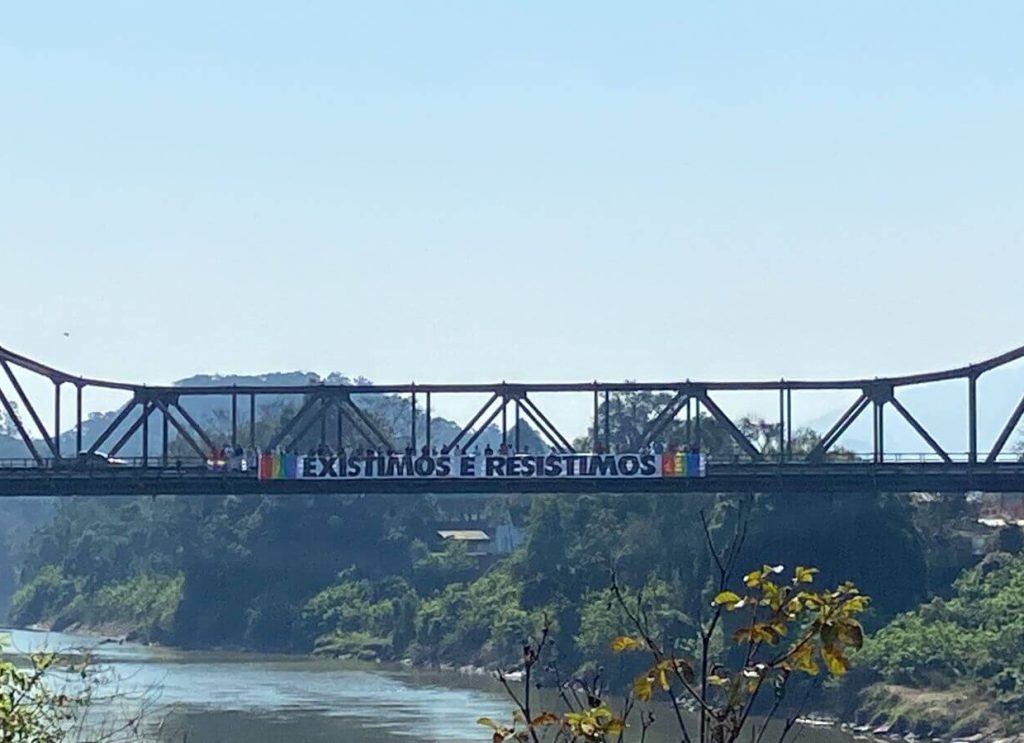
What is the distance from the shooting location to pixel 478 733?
179 feet

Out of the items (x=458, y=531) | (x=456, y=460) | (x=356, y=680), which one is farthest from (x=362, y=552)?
(x=456, y=460)

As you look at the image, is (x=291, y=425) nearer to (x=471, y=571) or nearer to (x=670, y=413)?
(x=670, y=413)

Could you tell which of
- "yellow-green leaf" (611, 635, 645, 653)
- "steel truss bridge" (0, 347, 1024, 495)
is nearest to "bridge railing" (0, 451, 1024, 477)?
"steel truss bridge" (0, 347, 1024, 495)

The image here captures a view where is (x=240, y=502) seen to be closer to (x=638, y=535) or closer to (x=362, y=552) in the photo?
(x=362, y=552)

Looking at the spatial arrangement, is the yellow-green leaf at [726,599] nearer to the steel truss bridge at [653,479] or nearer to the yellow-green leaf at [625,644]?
the yellow-green leaf at [625,644]

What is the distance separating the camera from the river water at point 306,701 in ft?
178

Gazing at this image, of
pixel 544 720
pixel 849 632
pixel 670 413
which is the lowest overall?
pixel 544 720

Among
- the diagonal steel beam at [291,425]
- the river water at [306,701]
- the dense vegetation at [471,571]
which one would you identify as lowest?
the river water at [306,701]

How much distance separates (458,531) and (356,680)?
39197mm

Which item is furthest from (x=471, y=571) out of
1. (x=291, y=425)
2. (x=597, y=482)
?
(x=597, y=482)

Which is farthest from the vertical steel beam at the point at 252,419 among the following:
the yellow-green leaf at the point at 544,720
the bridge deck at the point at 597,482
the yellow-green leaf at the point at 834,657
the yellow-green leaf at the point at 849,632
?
the yellow-green leaf at the point at 849,632

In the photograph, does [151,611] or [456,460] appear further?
[151,611]

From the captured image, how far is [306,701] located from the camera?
67.2m

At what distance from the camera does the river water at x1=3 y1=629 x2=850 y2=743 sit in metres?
54.3
